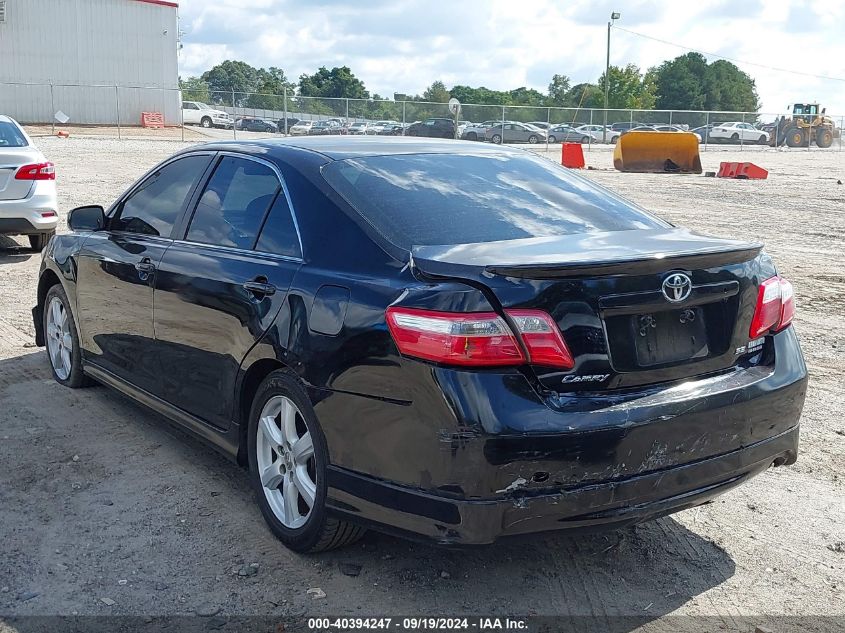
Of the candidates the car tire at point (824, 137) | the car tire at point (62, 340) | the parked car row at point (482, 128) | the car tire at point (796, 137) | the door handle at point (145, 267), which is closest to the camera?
the door handle at point (145, 267)

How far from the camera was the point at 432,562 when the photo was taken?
384 cm

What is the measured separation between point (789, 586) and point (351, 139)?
279 cm

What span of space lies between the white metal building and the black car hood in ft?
150

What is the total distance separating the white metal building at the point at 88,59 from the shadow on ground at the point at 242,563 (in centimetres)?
4485

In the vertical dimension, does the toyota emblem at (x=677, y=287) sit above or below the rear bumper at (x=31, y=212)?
above

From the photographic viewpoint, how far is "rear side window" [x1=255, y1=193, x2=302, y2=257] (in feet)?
13.0

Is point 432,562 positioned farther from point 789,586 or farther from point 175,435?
point 175,435

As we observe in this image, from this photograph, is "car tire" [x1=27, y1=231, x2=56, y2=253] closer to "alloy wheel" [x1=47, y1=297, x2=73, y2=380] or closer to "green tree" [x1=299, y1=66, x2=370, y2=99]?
"alloy wheel" [x1=47, y1=297, x2=73, y2=380]

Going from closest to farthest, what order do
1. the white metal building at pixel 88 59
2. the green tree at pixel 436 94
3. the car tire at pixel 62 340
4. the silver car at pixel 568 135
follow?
the car tire at pixel 62 340
the white metal building at pixel 88 59
the silver car at pixel 568 135
the green tree at pixel 436 94

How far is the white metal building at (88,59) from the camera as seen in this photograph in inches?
1901

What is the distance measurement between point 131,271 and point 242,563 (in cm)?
193

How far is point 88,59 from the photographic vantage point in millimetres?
51219

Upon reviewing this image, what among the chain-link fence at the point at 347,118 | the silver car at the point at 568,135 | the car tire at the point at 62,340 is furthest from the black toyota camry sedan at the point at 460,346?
the silver car at the point at 568,135

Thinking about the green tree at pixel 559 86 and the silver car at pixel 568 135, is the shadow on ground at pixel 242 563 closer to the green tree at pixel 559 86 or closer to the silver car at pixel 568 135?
the silver car at pixel 568 135
